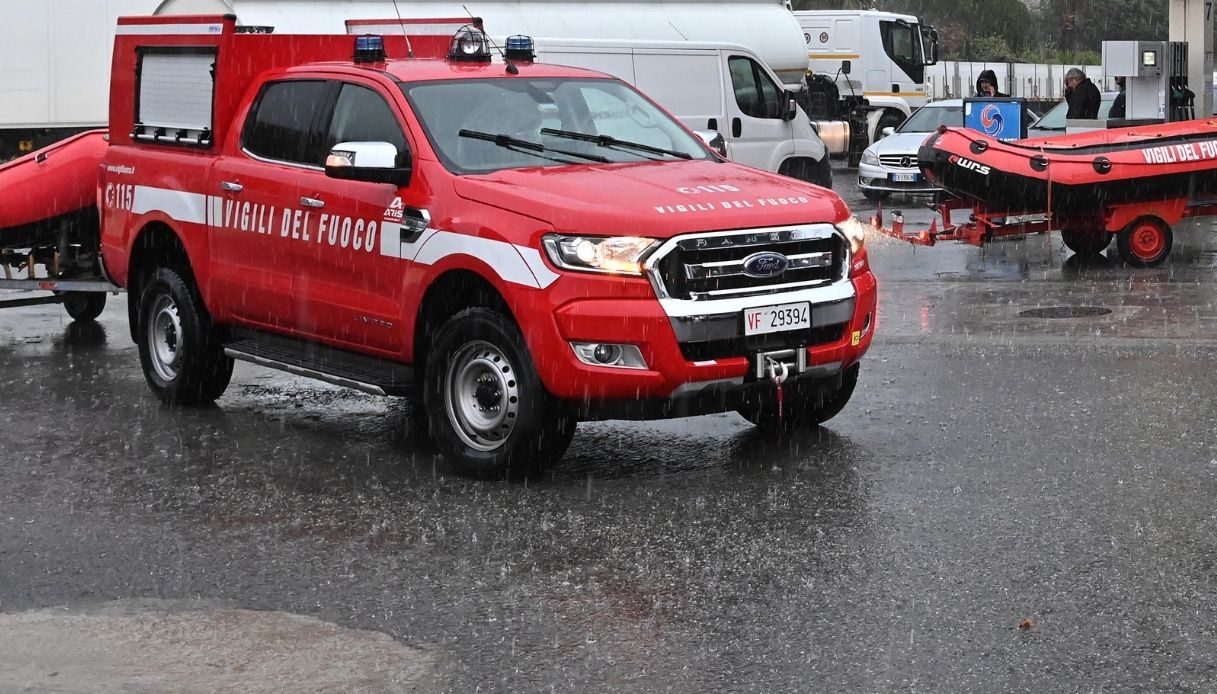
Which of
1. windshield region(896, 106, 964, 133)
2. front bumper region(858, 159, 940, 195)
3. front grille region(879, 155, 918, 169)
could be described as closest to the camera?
front bumper region(858, 159, 940, 195)

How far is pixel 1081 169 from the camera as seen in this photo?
15375mm

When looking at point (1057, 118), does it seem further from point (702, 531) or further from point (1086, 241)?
point (702, 531)

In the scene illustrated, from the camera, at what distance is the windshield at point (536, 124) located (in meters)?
8.06

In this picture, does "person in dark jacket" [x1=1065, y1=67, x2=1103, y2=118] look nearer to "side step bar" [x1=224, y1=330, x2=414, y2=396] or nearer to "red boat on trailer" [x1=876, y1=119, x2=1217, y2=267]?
"red boat on trailer" [x1=876, y1=119, x2=1217, y2=267]

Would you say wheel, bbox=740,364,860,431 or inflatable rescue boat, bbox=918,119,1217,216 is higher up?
inflatable rescue boat, bbox=918,119,1217,216

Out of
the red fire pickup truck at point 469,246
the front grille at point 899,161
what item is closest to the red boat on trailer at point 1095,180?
the red fire pickup truck at point 469,246

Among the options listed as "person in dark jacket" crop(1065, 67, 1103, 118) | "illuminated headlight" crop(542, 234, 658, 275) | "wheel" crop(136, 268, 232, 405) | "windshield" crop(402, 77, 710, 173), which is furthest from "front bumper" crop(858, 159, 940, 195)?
"illuminated headlight" crop(542, 234, 658, 275)

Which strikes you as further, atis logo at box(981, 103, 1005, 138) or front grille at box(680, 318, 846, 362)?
atis logo at box(981, 103, 1005, 138)

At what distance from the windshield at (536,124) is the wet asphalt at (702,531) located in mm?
1420

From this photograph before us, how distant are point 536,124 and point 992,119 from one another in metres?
13.7

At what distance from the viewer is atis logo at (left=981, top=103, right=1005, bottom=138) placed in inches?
822

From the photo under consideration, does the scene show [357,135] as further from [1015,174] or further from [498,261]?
[1015,174]

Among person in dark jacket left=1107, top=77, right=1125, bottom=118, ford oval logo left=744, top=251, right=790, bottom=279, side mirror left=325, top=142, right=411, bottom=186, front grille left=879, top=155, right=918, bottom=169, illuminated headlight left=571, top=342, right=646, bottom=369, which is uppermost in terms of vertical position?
Answer: person in dark jacket left=1107, top=77, right=1125, bottom=118

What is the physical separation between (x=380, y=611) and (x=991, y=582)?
2.04 metres
